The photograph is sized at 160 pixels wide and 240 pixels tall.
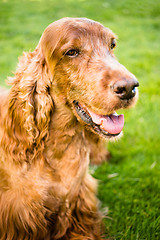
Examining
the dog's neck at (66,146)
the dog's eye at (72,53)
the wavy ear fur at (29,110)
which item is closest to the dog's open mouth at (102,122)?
the dog's neck at (66,146)

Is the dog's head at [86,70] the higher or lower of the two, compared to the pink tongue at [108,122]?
higher

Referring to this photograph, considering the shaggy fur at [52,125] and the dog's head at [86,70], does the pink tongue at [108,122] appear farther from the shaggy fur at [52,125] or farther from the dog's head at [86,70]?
the shaggy fur at [52,125]

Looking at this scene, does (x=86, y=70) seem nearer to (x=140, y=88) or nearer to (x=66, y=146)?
(x=66, y=146)

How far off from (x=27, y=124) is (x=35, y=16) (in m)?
8.33

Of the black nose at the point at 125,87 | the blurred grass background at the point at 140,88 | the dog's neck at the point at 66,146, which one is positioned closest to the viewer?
the black nose at the point at 125,87

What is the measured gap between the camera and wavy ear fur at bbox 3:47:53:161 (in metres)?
2.20

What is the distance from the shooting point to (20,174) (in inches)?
92.2

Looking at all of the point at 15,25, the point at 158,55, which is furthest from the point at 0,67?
the point at 158,55

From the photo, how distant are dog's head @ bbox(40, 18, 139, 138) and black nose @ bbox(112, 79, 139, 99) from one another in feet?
0.08

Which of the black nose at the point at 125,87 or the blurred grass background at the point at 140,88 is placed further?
the blurred grass background at the point at 140,88

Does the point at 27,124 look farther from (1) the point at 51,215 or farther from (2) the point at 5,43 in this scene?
(2) the point at 5,43

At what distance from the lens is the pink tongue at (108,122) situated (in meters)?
2.13

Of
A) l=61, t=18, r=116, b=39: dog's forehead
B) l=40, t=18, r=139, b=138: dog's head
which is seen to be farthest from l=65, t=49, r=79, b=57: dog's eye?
l=61, t=18, r=116, b=39: dog's forehead

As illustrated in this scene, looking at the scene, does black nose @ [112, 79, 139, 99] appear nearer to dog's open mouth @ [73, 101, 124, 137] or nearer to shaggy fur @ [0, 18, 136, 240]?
shaggy fur @ [0, 18, 136, 240]
